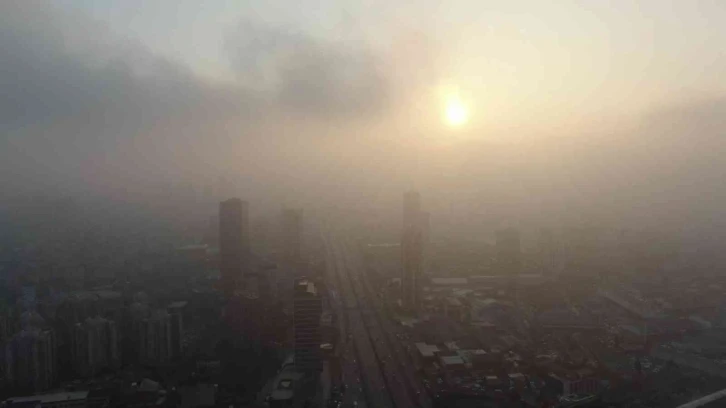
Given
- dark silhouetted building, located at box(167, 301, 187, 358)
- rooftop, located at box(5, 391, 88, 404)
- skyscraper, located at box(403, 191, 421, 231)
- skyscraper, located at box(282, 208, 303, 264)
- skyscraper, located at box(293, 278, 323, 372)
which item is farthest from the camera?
skyscraper, located at box(282, 208, 303, 264)

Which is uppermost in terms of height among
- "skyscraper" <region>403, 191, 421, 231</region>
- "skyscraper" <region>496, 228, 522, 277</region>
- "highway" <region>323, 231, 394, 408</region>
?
"skyscraper" <region>403, 191, 421, 231</region>

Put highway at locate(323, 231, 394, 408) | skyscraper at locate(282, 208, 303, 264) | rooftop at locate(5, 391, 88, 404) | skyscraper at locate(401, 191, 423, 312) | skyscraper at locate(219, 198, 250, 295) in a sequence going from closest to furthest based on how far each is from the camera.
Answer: rooftop at locate(5, 391, 88, 404), highway at locate(323, 231, 394, 408), skyscraper at locate(401, 191, 423, 312), skyscraper at locate(219, 198, 250, 295), skyscraper at locate(282, 208, 303, 264)

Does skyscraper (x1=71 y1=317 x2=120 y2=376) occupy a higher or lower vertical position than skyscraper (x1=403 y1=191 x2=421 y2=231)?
lower

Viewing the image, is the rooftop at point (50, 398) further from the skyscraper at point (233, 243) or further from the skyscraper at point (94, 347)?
the skyscraper at point (233, 243)

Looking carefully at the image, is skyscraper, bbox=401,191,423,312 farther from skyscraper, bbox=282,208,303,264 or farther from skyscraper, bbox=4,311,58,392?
skyscraper, bbox=4,311,58,392

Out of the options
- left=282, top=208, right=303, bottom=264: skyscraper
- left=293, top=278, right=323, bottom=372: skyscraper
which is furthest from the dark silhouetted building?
left=282, top=208, right=303, bottom=264: skyscraper

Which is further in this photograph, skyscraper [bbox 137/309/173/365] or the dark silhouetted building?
the dark silhouetted building

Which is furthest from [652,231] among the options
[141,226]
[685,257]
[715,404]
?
[141,226]
